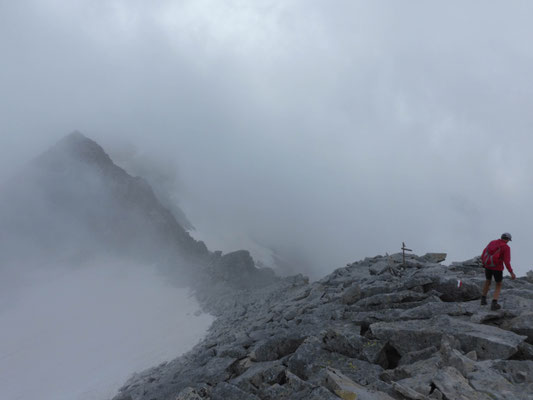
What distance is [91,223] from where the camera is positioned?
8781 centimetres

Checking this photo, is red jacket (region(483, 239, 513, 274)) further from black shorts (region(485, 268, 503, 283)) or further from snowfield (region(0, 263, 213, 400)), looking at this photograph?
snowfield (region(0, 263, 213, 400))

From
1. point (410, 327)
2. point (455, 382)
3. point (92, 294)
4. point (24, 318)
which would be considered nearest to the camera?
point (455, 382)

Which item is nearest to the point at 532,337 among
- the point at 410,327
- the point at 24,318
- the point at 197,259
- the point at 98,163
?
the point at 410,327

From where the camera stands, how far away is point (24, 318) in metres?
55.1

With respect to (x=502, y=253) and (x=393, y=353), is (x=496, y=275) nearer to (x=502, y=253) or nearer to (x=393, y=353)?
(x=502, y=253)

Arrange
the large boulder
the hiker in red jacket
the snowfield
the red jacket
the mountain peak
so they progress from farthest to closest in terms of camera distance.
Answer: the mountain peak → the snowfield → the red jacket → the hiker in red jacket → the large boulder

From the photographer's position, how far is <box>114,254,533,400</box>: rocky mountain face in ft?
24.7

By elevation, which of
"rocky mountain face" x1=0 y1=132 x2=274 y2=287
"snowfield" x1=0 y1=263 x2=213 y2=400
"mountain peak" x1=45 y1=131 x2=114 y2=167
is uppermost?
"mountain peak" x1=45 y1=131 x2=114 y2=167

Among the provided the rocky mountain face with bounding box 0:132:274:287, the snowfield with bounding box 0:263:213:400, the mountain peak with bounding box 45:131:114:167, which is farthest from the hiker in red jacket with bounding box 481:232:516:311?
the mountain peak with bounding box 45:131:114:167

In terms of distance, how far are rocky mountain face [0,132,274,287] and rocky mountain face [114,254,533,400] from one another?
58643mm

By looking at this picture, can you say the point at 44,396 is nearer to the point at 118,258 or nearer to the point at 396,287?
the point at 396,287

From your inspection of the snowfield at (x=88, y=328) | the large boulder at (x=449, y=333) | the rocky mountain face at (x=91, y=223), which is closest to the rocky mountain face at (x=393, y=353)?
the large boulder at (x=449, y=333)

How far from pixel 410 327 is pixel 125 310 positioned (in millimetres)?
57676

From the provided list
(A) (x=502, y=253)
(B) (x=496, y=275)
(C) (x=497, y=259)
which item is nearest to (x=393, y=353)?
(B) (x=496, y=275)
